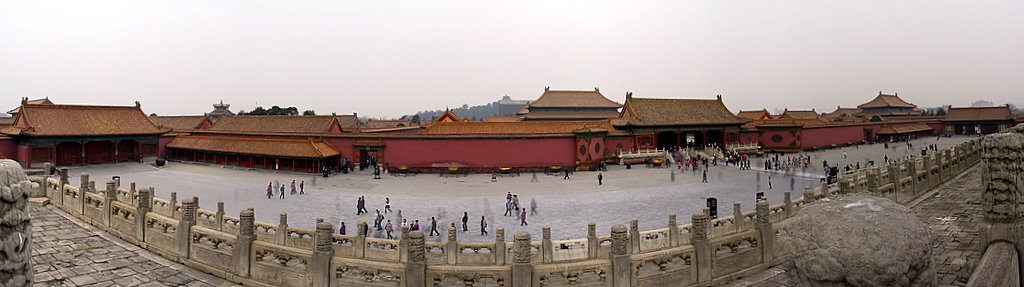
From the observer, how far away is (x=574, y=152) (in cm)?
3550

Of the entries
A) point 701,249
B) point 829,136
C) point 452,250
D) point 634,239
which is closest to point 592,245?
point 634,239

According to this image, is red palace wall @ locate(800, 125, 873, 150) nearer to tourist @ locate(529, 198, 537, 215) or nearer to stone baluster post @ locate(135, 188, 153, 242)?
tourist @ locate(529, 198, 537, 215)

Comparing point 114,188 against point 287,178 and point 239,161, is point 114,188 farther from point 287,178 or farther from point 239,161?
point 239,161

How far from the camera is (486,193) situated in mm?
25234

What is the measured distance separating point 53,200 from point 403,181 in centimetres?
1664

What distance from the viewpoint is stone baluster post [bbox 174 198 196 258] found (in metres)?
9.90

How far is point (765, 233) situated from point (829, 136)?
174ft

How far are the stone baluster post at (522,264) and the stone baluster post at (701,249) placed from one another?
2.82m

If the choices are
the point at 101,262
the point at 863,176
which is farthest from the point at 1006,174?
the point at 101,262

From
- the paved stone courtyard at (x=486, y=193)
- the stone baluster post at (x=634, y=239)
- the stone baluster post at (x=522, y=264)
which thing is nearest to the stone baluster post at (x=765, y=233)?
the stone baluster post at (x=634, y=239)

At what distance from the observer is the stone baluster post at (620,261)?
755 centimetres

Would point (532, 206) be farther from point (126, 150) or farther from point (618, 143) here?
point (126, 150)

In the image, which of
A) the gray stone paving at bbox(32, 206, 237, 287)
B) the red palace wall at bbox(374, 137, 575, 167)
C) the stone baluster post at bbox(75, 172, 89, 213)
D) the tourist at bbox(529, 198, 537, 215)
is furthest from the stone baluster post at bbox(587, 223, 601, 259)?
the red palace wall at bbox(374, 137, 575, 167)

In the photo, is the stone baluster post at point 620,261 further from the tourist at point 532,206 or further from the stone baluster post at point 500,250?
the tourist at point 532,206
